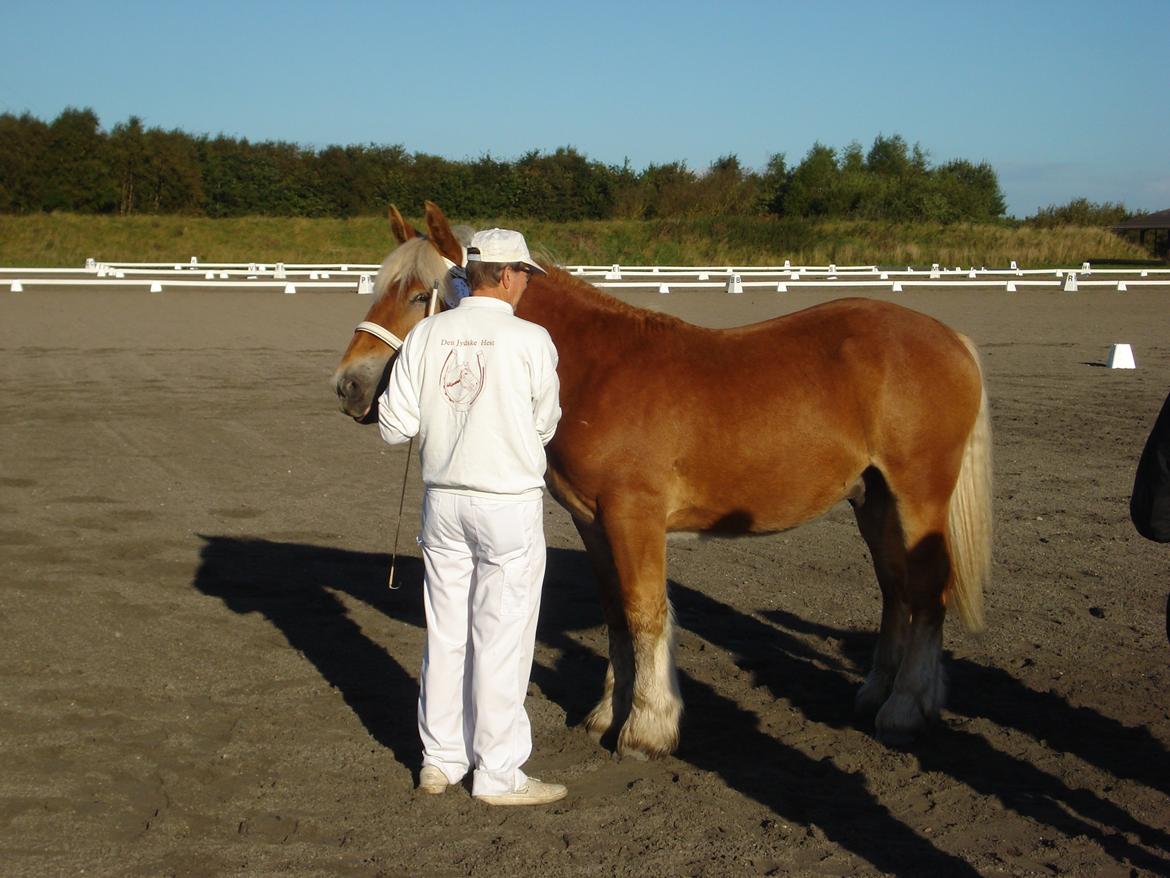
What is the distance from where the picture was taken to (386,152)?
6372cm

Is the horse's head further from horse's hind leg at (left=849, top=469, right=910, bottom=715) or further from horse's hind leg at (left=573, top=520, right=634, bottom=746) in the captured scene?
horse's hind leg at (left=849, top=469, right=910, bottom=715)

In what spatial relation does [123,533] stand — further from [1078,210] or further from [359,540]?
[1078,210]

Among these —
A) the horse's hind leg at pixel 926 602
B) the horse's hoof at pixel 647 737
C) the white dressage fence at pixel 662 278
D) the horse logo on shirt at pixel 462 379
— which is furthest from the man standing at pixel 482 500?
the white dressage fence at pixel 662 278

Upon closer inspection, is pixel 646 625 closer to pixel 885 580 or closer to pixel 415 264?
pixel 885 580

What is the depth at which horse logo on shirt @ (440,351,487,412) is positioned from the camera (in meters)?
4.02

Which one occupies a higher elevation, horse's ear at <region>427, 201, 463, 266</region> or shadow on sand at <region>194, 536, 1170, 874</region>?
horse's ear at <region>427, 201, 463, 266</region>

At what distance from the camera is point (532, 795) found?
4.24 metres

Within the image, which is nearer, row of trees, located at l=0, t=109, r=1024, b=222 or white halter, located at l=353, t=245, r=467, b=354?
white halter, located at l=353, t=245, r=467, b=354

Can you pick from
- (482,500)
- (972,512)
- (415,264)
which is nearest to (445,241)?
(415,264)

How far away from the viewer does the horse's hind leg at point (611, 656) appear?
195 inches

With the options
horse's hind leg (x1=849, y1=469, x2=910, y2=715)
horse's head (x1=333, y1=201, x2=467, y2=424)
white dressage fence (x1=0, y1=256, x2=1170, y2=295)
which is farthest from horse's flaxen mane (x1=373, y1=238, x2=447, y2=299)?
white dressage fence (x1=0, y1=256, x2=1170, y2=295)

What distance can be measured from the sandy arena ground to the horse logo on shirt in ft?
4.92

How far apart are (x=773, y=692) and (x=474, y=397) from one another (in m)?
2.44

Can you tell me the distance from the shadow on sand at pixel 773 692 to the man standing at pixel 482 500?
614mm
